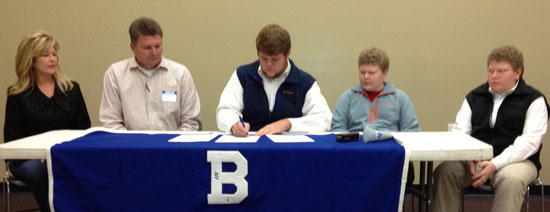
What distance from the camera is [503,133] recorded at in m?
2.69

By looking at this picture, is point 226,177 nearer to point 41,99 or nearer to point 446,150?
point 446,150

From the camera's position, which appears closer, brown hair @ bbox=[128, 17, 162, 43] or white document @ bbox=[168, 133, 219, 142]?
white document @ bbox=[168, 133, 219, 142]

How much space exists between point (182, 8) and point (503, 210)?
3319mm

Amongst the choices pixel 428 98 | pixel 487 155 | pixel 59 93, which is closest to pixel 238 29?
pixel 59 93

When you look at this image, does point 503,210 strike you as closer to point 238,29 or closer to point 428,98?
point 428,98

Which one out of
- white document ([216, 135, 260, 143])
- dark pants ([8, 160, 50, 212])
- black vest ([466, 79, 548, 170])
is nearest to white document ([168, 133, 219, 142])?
white document ([216, 135, 260, 143])

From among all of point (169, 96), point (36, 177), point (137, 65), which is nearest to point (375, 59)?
point (169, 96)

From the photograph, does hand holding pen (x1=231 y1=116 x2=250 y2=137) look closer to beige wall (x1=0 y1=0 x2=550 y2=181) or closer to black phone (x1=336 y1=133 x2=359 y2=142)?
black phone (x1=336 y1=133 x2=359 y2=142)

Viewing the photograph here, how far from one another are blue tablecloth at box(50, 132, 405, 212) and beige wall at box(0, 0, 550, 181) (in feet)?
7.09

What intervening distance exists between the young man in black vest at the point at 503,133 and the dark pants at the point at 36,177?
2.57m

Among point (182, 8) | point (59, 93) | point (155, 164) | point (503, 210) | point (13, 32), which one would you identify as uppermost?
point (182, 8)

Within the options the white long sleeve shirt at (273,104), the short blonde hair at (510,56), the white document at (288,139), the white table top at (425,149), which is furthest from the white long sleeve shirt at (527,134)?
the white document at (288,139)

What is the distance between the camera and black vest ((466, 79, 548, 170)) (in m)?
2.65

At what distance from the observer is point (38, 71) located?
2.92m
